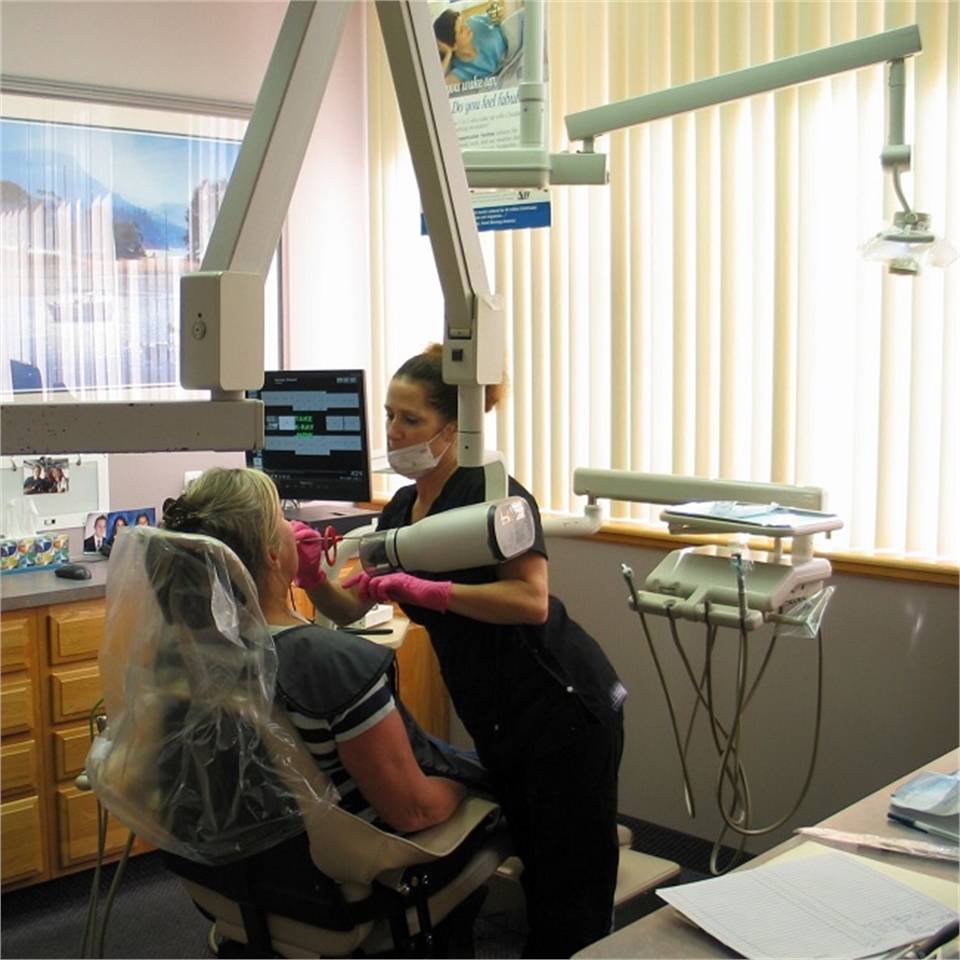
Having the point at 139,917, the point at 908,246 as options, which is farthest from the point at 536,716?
the point at 139,917

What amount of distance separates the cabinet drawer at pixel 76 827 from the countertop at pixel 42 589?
1.57 feet

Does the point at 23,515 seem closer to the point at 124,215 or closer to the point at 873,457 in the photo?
the point at 124,215

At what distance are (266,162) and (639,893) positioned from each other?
80.8 inches

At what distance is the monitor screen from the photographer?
359cm

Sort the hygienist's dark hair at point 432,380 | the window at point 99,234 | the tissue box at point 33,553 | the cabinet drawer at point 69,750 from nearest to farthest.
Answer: the hygienist's dark hair at point 432,380 → the cabinet drawer at point 69,750 → the tissue box at point 33,553 → the window at point 99,234

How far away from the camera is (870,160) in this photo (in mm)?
2846

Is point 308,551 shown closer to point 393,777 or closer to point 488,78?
point 393,777

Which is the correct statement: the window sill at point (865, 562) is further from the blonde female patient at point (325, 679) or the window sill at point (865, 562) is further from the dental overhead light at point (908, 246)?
the blonde female patient at point (325, 679)

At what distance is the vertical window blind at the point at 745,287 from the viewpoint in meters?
2.79

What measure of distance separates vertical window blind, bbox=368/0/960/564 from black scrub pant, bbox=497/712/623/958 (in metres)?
0.92

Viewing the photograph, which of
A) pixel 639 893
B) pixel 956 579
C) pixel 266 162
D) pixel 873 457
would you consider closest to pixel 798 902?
pixel 266 162

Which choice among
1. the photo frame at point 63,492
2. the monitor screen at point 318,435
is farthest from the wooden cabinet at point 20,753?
the monitor screen at point 318,435

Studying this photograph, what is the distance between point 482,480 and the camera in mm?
2148

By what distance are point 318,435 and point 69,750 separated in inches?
44.8
